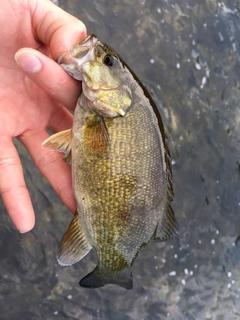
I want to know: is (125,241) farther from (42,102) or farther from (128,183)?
(42,102)

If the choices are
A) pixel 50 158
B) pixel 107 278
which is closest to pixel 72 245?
pixel 107 278

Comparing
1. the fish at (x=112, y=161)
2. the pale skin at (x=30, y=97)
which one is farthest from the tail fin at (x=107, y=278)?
the pale skin at (x=30, y=97)

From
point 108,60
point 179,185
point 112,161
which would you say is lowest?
point 179,185

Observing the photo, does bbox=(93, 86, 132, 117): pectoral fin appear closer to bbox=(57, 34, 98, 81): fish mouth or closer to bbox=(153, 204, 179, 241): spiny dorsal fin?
bbox=(57, 34, 98, 81): fish mouth

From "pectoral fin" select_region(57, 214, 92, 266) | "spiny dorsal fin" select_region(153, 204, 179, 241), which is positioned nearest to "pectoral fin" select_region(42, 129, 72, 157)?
"pectoral fin" select_region(57, 214, 92, 266)

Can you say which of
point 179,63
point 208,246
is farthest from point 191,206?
point 179,63

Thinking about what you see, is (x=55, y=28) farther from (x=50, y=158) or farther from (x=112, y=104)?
(x=50, y=158)
